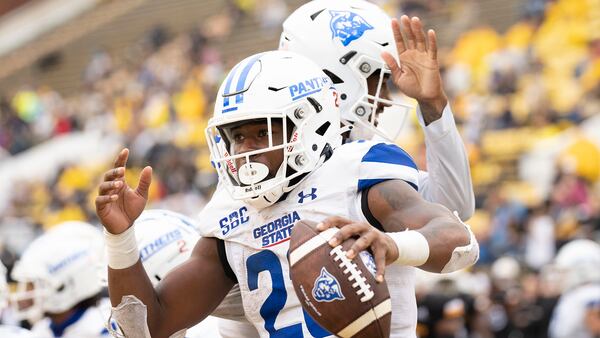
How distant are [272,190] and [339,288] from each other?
2.06ft

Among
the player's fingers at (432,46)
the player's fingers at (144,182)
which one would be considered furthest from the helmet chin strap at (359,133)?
the player's fingers at (144,182)

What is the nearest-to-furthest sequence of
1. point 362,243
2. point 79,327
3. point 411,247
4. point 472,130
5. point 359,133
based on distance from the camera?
point 362,243, point 411,247, point 359,133, point 79,327, point 472,130

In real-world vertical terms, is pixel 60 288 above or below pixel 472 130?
above

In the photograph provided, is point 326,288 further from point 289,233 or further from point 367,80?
point 367,80

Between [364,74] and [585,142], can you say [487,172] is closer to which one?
[585,142]

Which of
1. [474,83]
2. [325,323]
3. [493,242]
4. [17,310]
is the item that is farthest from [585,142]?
[325,323]

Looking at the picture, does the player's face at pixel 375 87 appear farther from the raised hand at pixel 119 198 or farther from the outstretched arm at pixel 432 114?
the raised hand at pixel 119 198

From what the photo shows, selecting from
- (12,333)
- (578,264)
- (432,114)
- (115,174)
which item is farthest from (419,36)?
(578,264)

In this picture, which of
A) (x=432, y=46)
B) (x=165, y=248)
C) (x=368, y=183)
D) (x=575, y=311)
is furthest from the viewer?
A: (x=575, y=311)

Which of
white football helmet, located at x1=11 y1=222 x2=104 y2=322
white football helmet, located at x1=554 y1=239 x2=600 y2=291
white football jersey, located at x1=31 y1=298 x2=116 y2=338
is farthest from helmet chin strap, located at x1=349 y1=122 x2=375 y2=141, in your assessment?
white football helmet, located at x1=554 y1=239 x2=600 y2=291

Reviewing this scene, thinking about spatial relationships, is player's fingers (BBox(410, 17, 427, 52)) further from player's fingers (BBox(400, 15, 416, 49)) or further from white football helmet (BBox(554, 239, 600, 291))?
white football helmet (BBox(554, 239, 600, 291))

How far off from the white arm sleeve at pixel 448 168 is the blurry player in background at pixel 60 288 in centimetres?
194

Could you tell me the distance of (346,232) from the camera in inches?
107

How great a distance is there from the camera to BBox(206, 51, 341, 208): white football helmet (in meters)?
3.28
